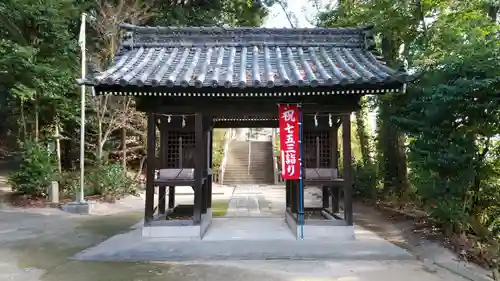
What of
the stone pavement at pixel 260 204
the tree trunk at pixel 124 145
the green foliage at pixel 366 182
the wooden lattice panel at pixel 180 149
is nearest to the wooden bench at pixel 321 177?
the wooden lattice panel at pixel 180 149

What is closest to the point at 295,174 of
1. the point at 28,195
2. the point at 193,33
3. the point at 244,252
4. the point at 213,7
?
the point at 244,252

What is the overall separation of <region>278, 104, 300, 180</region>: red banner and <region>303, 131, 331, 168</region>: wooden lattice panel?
2.46ft

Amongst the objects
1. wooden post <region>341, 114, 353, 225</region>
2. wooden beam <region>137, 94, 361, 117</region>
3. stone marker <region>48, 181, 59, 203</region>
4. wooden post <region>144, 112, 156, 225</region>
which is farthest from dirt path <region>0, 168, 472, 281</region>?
stone marker <region>48, 181, 59, 203</region>

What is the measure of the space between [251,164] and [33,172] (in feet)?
50.3

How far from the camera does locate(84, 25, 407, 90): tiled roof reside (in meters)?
7.45

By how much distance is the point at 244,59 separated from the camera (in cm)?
903

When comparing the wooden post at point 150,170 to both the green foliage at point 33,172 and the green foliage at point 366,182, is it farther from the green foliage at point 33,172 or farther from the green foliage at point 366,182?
the green foliage at point 366,182

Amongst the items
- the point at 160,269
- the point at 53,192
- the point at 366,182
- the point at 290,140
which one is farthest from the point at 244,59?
the point at 53,192

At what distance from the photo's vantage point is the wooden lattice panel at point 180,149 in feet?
29.3

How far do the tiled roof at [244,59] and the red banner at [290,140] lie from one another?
2.57ft

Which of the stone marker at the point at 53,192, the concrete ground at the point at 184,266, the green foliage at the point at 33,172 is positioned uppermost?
the green foliage at the point at 33,172

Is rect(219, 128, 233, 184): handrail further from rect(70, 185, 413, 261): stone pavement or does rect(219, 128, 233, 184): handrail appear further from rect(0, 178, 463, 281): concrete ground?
rect(0, 178, 463, 281): concrete ground

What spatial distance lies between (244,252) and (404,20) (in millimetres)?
7367

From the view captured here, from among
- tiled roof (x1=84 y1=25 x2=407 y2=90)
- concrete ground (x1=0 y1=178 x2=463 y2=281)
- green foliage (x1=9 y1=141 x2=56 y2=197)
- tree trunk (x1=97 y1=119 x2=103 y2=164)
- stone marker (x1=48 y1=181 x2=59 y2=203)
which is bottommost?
concrete ground (x1=0 y1=178 x2=463 y2=281)
